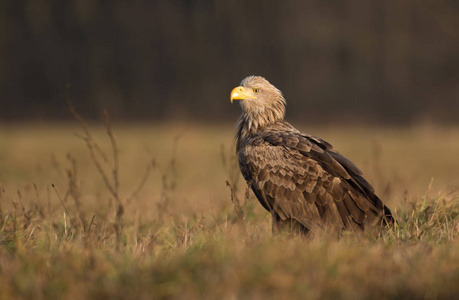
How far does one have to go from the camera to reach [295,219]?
637cm

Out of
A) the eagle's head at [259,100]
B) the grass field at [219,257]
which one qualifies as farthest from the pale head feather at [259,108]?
the grass field at [219,257]

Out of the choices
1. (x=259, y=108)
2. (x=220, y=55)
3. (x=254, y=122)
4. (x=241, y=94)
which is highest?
(x=241, y=94)

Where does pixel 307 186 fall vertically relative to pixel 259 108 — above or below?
below

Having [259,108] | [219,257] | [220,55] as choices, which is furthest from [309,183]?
[220,55]

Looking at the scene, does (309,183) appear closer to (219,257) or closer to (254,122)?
(254,122)

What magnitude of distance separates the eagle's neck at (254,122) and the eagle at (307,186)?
46 centimetres

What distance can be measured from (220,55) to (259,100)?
17.3 metres

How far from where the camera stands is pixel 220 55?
80.1 ft

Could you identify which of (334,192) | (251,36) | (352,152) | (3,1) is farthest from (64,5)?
(334,192)

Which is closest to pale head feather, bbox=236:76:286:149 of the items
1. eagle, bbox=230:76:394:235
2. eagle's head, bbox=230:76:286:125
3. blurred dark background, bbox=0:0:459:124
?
eagle's head, bbox=230:76:286:125

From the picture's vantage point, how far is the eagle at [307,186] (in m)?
6.18

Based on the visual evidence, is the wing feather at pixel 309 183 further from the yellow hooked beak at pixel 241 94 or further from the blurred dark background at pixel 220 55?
the blurred dark background at pixel 220 55

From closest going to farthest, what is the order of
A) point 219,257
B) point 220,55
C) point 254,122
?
point 219,257 < point 254,122 < point 220,55

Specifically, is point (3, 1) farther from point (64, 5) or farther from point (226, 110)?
point (226, 110)
